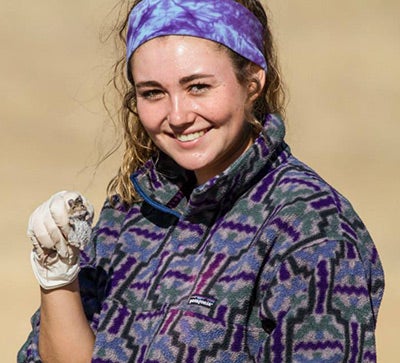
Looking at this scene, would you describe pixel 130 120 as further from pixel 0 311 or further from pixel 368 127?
pixel 368 127

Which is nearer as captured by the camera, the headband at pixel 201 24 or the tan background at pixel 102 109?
the headband at pixel 201 24

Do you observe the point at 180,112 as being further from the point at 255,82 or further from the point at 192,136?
the point at 255,82

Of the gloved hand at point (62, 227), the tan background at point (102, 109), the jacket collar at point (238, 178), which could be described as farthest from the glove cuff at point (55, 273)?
the tan background at point (102, 109)

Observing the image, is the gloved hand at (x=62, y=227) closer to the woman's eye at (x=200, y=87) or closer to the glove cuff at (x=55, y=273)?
the glove cuff at (x=55, y=273)

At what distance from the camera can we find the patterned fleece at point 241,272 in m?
2.89

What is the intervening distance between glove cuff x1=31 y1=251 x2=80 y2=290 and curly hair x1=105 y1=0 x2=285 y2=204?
11.9 inches

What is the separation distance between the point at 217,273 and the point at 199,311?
94 mm

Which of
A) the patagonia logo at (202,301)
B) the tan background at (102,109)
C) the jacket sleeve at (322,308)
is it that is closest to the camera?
the jacket sleeve at (322,308)

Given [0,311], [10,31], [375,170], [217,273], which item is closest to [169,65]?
[217,273]

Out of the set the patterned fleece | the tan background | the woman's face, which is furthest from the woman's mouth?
the tan background

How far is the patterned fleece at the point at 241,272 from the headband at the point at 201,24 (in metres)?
0.19

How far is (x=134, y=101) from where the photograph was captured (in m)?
3.61

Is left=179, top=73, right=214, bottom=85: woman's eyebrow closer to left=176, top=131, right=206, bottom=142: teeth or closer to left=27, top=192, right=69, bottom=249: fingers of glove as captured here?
left=176, top=131, right=206, bottom=142: teeth

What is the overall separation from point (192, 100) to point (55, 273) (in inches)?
20.5
